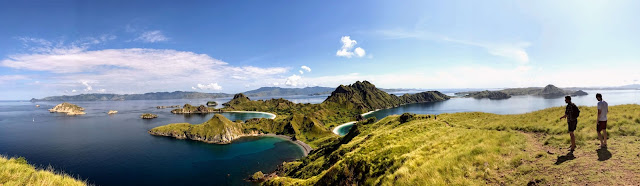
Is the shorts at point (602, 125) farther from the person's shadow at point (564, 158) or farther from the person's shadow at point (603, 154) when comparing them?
the person's shadow at point (564, 158)

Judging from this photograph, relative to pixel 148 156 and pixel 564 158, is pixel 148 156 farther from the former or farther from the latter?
pixel 564 158

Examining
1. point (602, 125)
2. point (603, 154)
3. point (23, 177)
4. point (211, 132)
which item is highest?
point (602, 125)

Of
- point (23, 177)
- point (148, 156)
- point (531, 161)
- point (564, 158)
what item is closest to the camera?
point (23, 177)

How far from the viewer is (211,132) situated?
14325 centimetres

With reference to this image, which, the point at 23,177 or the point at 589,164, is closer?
the point at 23,177

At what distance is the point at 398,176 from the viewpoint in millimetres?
17031

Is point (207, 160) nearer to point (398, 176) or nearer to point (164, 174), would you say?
point (164, 174)

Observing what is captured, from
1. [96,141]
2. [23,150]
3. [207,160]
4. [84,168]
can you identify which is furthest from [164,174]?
[23,150]

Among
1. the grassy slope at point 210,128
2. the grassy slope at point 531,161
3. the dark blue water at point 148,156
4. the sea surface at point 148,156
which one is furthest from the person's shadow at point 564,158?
the grassy slope at point 210,128

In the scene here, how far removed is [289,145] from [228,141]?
4010cm

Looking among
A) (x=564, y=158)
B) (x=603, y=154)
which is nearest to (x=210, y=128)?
(x=564, y=158)

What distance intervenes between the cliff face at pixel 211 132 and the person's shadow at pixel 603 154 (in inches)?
5811

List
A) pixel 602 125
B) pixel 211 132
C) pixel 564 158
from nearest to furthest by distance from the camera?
pixel 564 158, pixel 602 125, pixel 211 132

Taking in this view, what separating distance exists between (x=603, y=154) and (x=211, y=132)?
6173 inches
